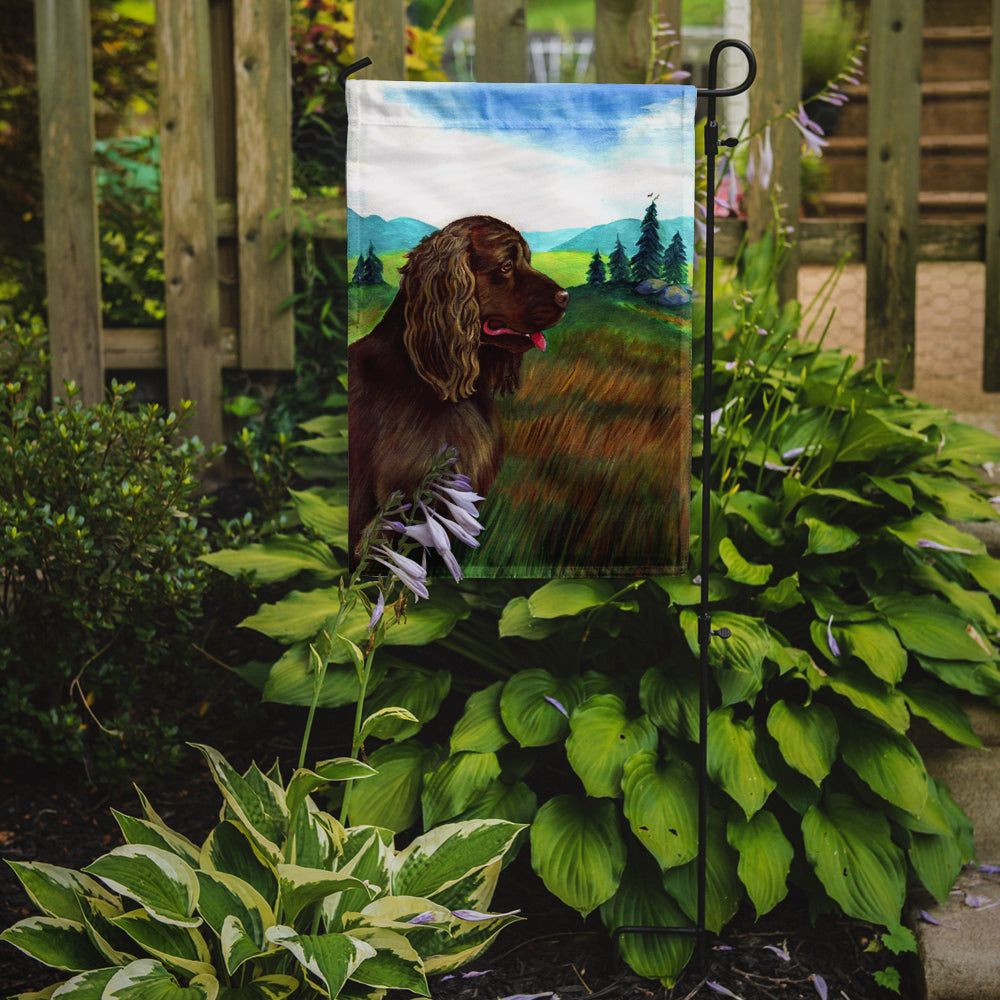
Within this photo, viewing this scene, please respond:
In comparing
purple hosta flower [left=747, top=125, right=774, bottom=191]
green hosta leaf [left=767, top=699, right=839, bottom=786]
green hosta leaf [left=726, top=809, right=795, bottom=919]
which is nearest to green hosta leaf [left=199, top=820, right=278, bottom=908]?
green hosta leaf [left=726, top=809, right=795, bottom=919]

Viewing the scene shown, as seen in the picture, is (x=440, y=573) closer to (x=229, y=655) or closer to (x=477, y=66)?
(x=229, y=655)

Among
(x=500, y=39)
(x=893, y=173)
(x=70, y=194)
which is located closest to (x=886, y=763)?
(x=893, y=173)

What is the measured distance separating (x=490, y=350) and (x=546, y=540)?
37cm

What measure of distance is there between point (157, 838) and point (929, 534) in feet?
5.55

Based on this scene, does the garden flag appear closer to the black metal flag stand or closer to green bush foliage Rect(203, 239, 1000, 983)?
the black metal flag stand

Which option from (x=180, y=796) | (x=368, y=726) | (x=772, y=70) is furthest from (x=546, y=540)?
(x=772, y=70)

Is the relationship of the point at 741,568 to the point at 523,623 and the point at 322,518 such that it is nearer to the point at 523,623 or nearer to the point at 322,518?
the point at 523,623

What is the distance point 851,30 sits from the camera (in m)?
6.35

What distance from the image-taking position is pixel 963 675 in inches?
85.3

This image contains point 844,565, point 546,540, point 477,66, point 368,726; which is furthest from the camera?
point 477,66

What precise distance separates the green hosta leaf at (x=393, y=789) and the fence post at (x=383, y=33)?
6.87 ft

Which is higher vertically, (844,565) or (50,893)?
(844,565)

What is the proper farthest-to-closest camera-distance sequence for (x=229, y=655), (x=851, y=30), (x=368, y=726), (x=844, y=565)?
(x=851, y=30) < (x=229, y=655) < (x=844, y=565) < (x=368, y=726)

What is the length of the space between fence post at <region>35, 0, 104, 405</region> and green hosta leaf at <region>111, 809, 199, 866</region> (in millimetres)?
1964
